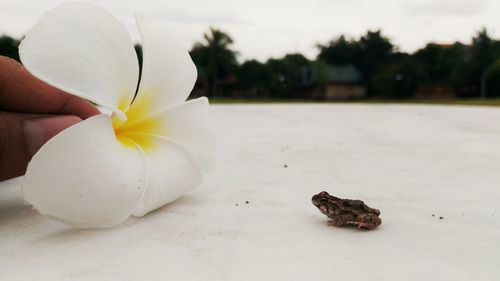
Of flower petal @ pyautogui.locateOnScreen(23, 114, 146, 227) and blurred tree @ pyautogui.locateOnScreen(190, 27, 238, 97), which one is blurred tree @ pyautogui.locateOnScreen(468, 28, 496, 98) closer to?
blurred tree @ pyautogui.locateOnScreen(190, 27, 238, 97)

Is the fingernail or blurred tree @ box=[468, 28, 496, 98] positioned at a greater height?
blurred tree @ box=[468, 28, 496, 98]

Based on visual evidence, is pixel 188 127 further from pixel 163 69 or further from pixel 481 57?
pixel 481 57

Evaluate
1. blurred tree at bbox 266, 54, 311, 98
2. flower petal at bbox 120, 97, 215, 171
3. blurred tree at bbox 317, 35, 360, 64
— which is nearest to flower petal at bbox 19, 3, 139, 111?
flower petal at bbox 120, 97, 215, 171

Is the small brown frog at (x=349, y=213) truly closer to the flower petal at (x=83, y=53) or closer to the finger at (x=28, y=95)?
the flower petal at (x=83, y=53)

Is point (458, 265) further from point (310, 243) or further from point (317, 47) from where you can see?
point (317, 47)

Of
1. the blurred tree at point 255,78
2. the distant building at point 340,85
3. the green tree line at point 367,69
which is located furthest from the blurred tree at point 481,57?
the blurred tree at point 255,78

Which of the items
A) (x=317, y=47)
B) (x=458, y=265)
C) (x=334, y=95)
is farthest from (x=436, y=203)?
(x=317, y=47)

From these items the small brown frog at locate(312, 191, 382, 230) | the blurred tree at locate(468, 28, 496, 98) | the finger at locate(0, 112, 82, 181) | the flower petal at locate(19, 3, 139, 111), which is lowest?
the small brown frog at locate(312, 191, 382, 230)

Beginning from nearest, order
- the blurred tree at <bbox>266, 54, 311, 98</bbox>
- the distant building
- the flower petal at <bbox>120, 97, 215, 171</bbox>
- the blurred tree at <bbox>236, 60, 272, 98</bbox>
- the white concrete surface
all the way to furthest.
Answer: the white concrete surface, the flower petal at <bbox>120, 97, 215, 171</bbox>, the distant building, the blurred tree at <bbox>266, 54, 311, 98</bbox>, the blurred tree at <bbox>236, 60, 272, 98</bbox>
